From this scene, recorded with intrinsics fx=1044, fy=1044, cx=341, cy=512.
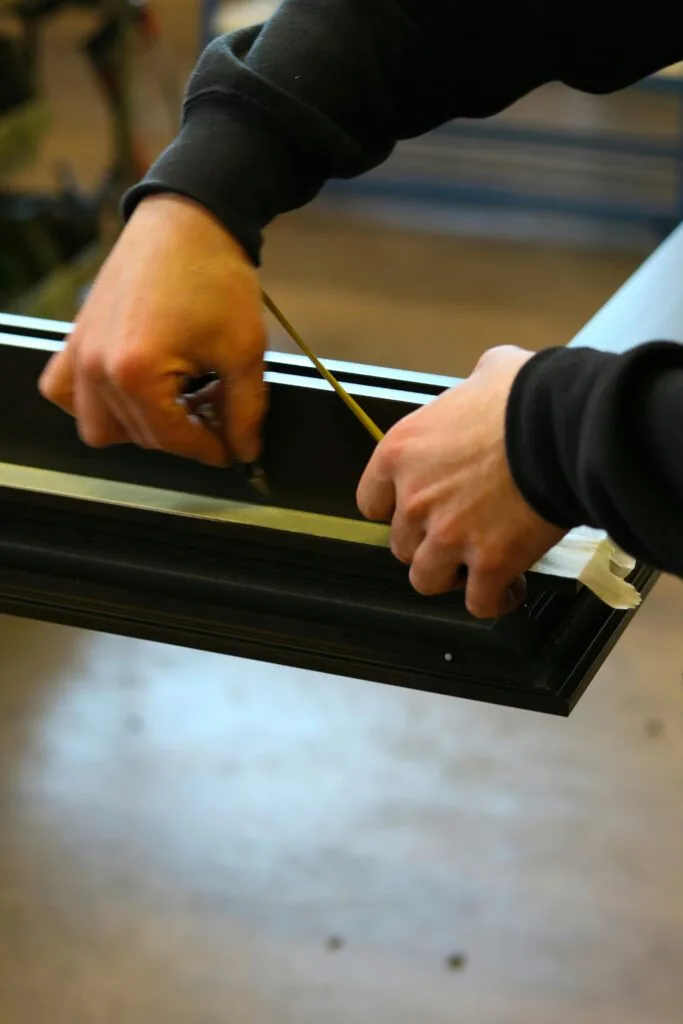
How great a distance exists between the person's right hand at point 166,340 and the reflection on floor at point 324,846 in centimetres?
70

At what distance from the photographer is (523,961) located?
1125 mm

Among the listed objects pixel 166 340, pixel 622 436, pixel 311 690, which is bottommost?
pixel 311 690

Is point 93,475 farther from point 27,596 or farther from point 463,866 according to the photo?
point 463,866

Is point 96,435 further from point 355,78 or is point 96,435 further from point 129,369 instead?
point 355,78

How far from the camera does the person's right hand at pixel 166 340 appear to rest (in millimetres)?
602

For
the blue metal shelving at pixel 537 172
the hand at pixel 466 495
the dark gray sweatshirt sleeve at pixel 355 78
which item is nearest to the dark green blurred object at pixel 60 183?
the blue metal shelving at pixel 537 172

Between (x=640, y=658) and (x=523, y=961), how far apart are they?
529 millimetres

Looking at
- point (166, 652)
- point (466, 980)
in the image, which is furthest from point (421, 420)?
point (166, 652)

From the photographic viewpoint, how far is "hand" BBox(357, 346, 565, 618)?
1.69ft

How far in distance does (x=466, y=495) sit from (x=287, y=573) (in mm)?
164

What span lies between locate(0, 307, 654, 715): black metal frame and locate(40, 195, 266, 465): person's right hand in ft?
0.13

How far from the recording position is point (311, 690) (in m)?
1.44

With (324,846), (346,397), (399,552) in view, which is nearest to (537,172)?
(324,846)

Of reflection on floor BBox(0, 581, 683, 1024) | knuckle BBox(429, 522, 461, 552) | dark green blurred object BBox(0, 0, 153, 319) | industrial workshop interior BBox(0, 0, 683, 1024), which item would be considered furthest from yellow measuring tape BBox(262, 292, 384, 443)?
dark green blurred object BBox(0, 0, 153, 319)
